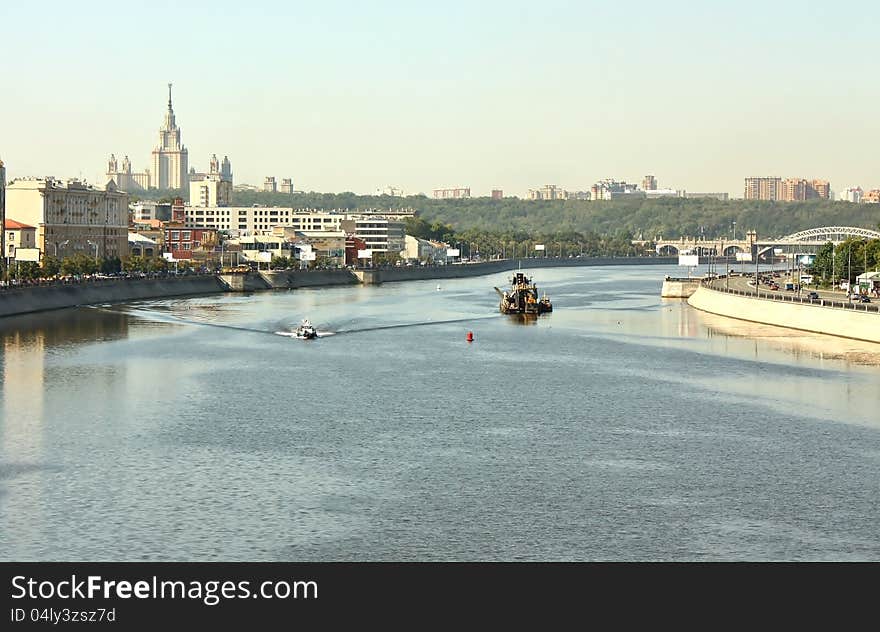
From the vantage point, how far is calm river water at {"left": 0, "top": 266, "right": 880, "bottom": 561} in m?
32.5

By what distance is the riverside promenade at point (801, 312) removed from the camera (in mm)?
81375

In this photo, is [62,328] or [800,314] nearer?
[62,328]

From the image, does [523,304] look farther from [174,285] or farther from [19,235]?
[19,235]

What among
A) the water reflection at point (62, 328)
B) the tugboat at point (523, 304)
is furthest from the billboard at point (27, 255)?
the tugboat at point (523, 304)

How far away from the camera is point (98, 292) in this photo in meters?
117

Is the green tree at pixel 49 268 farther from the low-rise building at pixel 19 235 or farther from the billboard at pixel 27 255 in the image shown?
the low-rise building at pixel 19 235

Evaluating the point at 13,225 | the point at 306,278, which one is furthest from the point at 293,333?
the point at 306,278

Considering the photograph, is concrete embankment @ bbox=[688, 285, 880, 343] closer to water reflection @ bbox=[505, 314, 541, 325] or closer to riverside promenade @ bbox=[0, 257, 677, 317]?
water reflection @ bbox=[505, 314, 541, 325]

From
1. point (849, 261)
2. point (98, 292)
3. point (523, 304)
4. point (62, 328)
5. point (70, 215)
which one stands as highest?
point (70, 215)

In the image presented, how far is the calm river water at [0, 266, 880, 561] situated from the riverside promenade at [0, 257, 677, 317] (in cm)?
1849

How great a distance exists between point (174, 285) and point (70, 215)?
33270 millimetres

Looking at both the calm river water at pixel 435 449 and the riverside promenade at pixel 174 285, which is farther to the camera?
the riverside promenade at pixel 174 285

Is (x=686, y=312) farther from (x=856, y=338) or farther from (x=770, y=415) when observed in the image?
(x=770, y=415)

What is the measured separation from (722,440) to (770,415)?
6.40 m
